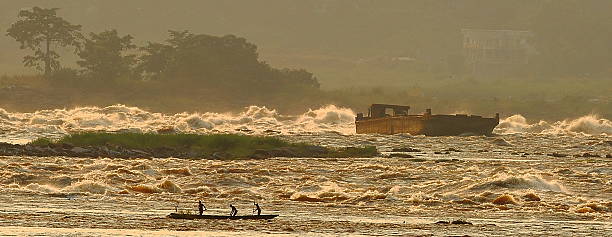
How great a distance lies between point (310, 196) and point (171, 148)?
2860cm

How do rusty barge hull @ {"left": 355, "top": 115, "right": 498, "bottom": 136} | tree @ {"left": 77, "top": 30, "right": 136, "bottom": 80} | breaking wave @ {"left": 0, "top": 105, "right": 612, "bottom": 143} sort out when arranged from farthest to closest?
1. tree @ {"left": 77, "top": 30, "right": 136, "bottom": 80}
2. breaking wave @ {"left": 0, "top": 105, "right": 612, "bottom": 143}
3. rusty barge hull @ {"left": 355, "top": 115, "right": 498, "bottom": 136}

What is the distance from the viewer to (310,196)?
48.6 metres

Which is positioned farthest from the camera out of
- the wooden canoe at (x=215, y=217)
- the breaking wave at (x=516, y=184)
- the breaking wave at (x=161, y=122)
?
the breaking wave at (x=161, y=122)

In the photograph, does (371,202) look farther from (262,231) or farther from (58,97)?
(58,97)

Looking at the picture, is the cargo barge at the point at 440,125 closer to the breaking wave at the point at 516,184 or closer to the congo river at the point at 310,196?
the congo river at the point at 310,196

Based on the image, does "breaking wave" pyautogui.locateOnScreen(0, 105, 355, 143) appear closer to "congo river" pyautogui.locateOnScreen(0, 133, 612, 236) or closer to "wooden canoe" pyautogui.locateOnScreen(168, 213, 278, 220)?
"congo river" pyautogui.locateOnScreen(0, 133, 612, 236)

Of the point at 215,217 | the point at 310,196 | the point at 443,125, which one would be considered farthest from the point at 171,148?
the point at 443,125

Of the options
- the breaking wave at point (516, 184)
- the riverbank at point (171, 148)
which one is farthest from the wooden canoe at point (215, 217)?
the riverbank at point (171, 148)

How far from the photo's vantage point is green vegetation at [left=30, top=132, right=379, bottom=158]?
246 feet

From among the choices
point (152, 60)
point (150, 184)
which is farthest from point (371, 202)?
point (152, 60)

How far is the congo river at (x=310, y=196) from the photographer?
36.6 m


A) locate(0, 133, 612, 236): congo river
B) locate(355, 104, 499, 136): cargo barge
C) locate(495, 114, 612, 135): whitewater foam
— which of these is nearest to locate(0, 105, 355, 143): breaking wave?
locate(355, 104, 499, 136): cargo barge

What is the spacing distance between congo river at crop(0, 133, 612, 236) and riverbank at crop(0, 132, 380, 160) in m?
3.54

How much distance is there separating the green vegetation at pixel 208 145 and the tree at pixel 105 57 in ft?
352
